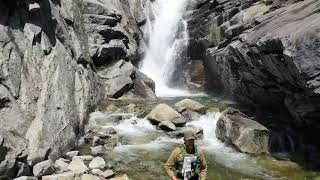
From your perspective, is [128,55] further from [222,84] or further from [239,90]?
[239,90]

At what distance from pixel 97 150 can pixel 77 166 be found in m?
2.91

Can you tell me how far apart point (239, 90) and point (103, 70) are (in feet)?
37.5

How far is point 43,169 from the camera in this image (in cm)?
1609

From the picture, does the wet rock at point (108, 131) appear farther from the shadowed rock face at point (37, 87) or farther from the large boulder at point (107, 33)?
the large boulder at point (107, 33)

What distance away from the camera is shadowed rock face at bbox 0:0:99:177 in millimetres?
16766

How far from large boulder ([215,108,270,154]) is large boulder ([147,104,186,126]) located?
144 inches

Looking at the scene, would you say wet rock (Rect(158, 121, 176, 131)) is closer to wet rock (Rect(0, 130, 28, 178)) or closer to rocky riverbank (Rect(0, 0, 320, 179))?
rocky riverbank (Rect(0, 0, 320, 179))

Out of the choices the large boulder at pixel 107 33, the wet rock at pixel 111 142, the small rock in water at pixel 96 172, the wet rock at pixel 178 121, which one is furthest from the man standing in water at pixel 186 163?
the large boulder at pixel 107 33

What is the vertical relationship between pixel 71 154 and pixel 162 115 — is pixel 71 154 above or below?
below

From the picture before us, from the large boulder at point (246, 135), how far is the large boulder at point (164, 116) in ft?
12.0

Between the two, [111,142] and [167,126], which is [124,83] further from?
[111,142]

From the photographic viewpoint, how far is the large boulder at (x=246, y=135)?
20.3 m

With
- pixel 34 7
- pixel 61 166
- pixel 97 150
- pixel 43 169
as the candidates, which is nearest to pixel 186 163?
pixel 43 169

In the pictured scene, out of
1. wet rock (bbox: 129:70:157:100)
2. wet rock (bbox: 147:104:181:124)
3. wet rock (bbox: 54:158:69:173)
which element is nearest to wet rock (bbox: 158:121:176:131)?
wet rock (bbox: 147:104:181:124)
